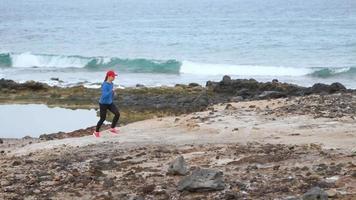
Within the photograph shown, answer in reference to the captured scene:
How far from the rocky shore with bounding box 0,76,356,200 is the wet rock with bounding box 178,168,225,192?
0.04 feet

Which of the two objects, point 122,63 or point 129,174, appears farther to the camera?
point 122,63

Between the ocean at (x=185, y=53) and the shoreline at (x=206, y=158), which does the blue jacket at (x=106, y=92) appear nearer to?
the shoreline at (x=206, y=158)

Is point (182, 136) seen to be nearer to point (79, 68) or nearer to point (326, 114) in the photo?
point (326, 114)

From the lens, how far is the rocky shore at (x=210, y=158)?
373 inches

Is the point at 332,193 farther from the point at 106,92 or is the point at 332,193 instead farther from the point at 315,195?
the point at 106,92

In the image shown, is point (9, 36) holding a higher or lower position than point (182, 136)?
higher

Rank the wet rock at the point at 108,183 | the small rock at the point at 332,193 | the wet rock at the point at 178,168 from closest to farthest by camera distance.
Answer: the small rock at the point at 332,193 → the wet rock at the point at 108,183 → the wet rock at the point at 178,168

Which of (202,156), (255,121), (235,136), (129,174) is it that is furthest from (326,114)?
(129,174)

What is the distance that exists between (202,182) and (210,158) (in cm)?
242

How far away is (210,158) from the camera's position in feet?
39.0

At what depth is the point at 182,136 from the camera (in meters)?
14.8

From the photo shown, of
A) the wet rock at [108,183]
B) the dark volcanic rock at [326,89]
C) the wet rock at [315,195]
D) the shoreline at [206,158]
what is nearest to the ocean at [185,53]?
the dark volcanic rock at [326,89]

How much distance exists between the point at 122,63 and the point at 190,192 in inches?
1630

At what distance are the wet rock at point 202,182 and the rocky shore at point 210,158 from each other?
0.5 inches
